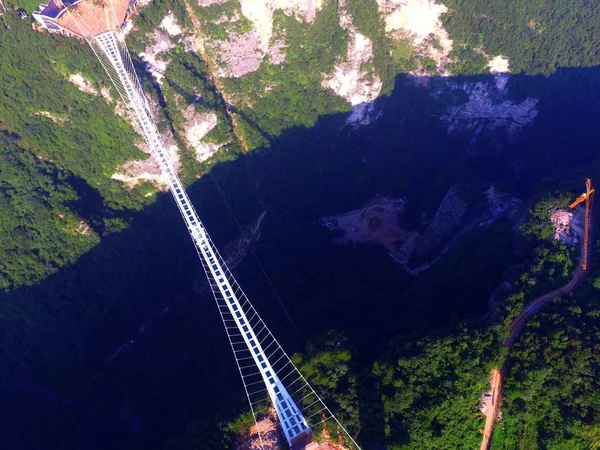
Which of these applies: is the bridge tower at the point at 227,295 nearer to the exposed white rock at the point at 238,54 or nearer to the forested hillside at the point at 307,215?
the forested hillside at the point at 307,215

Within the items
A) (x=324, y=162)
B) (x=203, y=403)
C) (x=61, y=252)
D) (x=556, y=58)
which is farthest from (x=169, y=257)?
(x=556, y=58)

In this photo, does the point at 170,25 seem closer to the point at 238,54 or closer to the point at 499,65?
the point at 238,54

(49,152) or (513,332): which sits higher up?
(49,152)

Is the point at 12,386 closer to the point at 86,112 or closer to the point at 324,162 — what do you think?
the point at 86,112

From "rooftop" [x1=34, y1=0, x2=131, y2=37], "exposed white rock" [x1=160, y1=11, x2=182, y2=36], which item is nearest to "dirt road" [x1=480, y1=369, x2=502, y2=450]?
"exposed white rock" [x1=160, y1=11, x2=182, y2=36]

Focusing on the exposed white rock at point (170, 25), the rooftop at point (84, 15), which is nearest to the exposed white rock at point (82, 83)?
the rooftop at point (84, 15)

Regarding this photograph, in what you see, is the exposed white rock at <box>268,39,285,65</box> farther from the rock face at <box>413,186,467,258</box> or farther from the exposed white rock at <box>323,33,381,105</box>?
the rock face at <box>413,186,467,258</box>

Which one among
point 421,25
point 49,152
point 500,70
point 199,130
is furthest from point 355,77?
point 49,152
